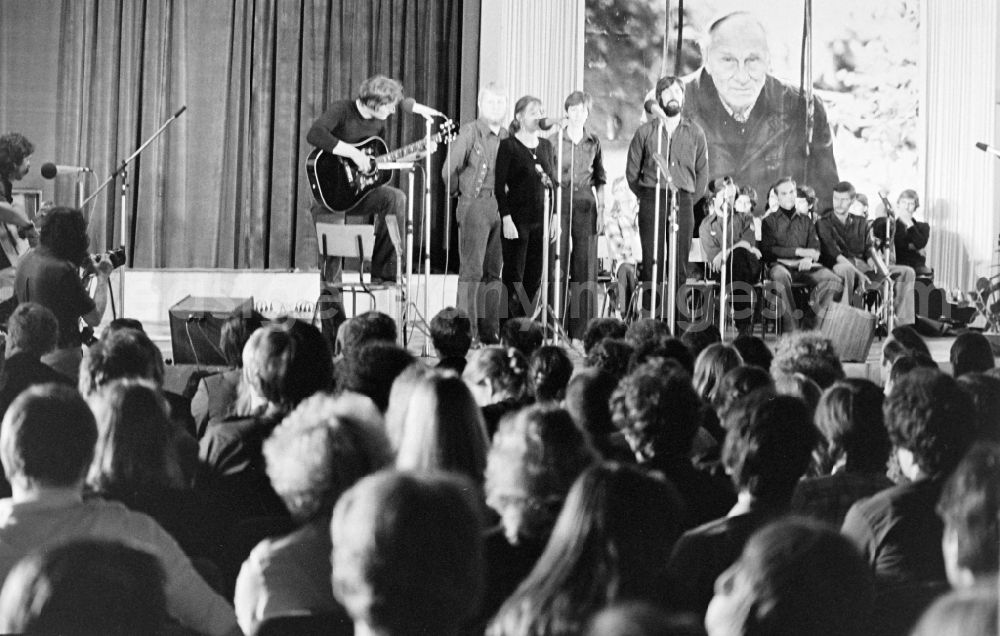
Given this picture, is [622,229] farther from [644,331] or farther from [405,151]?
[644,331]

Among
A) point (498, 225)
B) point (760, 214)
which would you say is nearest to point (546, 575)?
point (498, 225)

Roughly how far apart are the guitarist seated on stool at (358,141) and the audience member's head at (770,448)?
14.2 feet

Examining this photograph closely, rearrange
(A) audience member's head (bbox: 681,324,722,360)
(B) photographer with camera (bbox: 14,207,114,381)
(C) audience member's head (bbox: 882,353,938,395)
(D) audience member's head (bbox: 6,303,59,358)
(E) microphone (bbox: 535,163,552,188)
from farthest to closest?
(E) microphone (bbox: 535,163,552,188), (A) audience member's head (bbox: 681,324,722,360), (B) photographer with camera (bbox: 14,207,114,381), (C) audience member's head (bbox: 882,353,938,395), (D) audience member's head (bbox: 6,303,59,358)

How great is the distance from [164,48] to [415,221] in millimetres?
2139

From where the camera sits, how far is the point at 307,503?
192cm

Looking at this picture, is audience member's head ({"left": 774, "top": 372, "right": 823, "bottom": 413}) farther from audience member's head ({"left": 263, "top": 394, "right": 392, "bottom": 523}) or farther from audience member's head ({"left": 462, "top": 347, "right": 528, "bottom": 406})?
audience member's head ({"left": 263, "top": 394, "right": 392, "bottom": 523})

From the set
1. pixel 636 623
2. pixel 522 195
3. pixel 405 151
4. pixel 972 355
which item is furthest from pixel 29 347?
pixel 405 151

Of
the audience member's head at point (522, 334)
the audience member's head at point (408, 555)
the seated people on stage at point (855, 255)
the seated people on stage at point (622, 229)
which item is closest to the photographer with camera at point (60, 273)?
the audience member's head at point (522, 334)

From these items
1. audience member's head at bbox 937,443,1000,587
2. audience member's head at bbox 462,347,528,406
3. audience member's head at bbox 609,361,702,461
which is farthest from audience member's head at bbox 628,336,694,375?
audience member's head at bbox 937,443,1000,587

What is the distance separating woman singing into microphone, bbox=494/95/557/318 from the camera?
22.2ft

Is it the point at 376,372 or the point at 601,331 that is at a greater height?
the point at 601,331

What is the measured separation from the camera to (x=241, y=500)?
2.54 meters

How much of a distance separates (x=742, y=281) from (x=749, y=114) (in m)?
2.32

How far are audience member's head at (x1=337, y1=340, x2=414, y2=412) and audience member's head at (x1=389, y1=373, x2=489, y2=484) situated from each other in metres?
0.78
